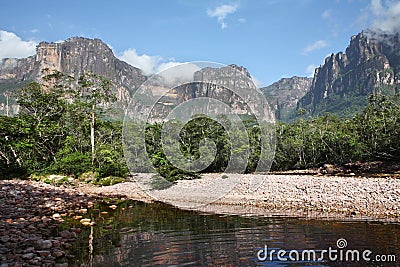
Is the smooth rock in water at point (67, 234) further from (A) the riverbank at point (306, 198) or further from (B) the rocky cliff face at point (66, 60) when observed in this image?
(B) the rocky cliff face at point (66, 60)

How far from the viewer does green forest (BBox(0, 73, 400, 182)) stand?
25297 millimetres

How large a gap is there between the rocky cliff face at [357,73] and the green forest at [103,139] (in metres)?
95.4

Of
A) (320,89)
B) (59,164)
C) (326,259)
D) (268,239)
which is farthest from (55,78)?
(320,89)

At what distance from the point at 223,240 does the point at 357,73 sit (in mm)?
173265

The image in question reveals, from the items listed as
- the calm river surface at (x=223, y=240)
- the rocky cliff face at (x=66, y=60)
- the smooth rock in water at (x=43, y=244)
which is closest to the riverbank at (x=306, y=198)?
the calm river surface at (x=223, y=240)

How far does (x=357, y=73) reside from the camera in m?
160

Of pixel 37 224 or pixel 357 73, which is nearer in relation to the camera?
pixel 37 224

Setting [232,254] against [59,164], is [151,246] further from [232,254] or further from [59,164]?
[59,164]

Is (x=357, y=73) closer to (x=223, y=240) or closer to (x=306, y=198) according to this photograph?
(x=306, y=198)

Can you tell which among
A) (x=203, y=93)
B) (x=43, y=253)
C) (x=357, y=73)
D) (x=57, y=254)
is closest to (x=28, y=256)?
(x=43, y=253)

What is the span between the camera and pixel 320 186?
58.6ft

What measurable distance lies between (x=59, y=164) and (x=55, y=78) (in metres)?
9.04

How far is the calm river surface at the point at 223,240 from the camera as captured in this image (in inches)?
295

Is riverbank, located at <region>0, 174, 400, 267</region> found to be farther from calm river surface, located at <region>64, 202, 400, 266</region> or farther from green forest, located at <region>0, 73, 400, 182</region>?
green forest, located at <region>0, 73, 400, 182</region>
